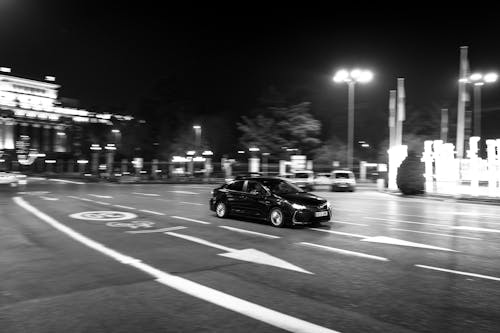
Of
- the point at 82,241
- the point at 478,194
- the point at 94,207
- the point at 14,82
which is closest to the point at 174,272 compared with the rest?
the point at 82,241

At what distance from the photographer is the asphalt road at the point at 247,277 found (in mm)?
5328

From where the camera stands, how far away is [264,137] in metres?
51.9

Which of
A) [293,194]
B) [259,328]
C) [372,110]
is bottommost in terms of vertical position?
[259,328]

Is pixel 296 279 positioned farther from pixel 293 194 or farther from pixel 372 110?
pixel 372 110

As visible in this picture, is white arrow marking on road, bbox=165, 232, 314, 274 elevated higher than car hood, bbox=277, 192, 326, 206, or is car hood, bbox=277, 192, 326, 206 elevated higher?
car hood, bbox=277, 192, 326, 206

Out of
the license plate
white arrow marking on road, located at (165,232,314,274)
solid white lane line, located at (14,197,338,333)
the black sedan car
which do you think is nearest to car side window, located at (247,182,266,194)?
the black sedan car

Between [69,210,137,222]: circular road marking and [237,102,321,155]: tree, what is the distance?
1412 inches

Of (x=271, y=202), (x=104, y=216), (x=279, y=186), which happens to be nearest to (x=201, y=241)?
(x=271, y=202)

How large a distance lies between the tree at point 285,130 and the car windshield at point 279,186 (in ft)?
121

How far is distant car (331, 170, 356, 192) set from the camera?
1280 inches

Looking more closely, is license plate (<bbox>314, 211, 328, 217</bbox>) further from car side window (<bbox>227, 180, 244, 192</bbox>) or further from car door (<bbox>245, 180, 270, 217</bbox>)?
car side window (<bbox>227, 180, 244, 192</bbox>)

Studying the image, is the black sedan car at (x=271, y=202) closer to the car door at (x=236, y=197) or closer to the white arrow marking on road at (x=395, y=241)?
the car door at (x=236, y=197)

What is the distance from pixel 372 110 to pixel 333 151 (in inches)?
459

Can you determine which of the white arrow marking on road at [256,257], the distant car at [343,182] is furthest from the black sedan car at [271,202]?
the distant car at [343,182]
